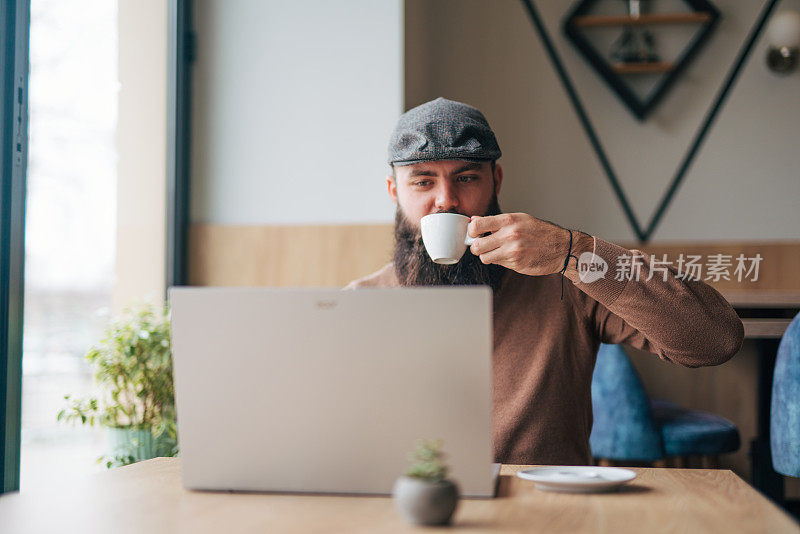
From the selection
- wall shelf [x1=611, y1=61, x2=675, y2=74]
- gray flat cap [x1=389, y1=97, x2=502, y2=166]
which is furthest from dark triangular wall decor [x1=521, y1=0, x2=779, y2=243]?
gray flat cap [x1=389, y1=97, x2=502, y2=166]

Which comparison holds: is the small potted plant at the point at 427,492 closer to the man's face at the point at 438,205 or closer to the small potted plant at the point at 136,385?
the man's face at the point at 438,205

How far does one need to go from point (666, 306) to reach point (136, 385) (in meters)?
1.71

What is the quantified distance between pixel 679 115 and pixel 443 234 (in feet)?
7.89

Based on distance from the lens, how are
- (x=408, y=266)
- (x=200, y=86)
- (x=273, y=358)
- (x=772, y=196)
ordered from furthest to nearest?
(x=772, y=196), (x=200, y=86), (x=408, y=266), (x=273, y=358)

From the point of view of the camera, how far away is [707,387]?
327cm

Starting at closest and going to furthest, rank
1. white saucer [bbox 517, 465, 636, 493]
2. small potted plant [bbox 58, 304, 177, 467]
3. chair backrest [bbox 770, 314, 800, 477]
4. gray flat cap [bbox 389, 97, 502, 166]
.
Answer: white saucer [bbox 517, 465, 636, 493]
gray flat cap [bbox 389, 97, 502, 166]
chair backrest [bbox 770, 314, 800, 477]
small potted plant [bbox 58, 304, 177, 467]

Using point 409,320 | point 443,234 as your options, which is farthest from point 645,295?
point 409,320

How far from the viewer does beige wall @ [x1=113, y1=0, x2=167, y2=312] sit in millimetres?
2631

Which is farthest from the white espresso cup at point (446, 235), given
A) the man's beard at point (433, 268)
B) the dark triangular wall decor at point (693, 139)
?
the dark triangular wall decor at point (693, 139)

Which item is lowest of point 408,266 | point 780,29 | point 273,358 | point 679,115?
point 273,358

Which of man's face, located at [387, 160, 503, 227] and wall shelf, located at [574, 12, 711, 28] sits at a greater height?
wall shelf, located at [574, 12, 711, 28]

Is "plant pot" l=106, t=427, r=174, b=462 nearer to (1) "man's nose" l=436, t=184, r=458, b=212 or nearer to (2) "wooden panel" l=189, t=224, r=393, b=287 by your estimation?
(2) "wooden panel" l=189, t=224, r=393, b=287

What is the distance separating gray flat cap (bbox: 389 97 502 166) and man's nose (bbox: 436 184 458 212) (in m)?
0.07

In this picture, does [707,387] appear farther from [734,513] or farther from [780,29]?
[734,513]
